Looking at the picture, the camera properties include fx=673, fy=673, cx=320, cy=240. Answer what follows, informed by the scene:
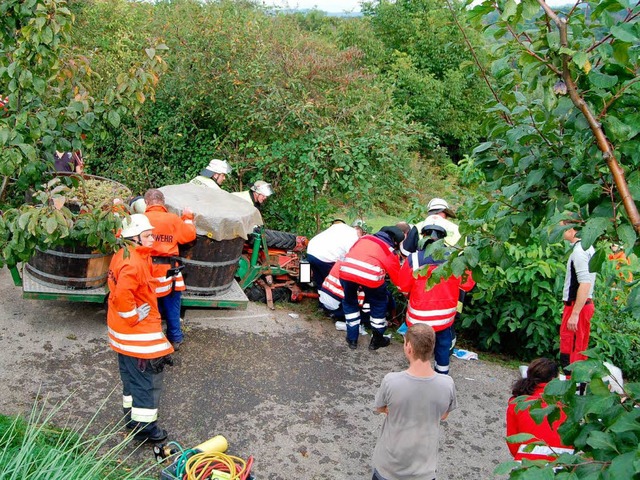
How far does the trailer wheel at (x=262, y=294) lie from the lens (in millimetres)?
8508

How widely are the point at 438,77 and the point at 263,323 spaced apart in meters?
15.2

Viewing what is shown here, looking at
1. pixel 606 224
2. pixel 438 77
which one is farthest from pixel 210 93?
pixel 438 77

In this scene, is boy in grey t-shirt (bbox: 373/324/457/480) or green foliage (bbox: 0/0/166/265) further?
boy in grey t-shirt (bbox: 373/324/457/480)

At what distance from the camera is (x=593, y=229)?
2188 mm

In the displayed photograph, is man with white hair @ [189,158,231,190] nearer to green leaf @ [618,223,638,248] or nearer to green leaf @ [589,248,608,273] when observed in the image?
green leaf @ [589,248,608,273]

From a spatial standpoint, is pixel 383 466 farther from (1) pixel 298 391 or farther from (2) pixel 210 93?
(2) pixel 210 93

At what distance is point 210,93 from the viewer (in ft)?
31.2

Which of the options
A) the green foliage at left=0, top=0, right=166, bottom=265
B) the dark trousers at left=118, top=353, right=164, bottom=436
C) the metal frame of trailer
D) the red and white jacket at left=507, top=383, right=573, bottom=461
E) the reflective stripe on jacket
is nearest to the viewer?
the green foliage at left=0, top=0, right=166, bottom=265

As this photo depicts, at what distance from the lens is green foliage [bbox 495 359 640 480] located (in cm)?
190

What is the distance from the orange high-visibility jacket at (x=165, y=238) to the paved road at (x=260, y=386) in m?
0.80

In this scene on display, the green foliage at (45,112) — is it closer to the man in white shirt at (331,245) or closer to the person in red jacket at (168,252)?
the person in red jacket at (168,252)

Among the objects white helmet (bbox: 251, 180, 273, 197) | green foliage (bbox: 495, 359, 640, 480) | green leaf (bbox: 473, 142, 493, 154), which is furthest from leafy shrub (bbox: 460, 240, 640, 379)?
green foliage (bbox: 495, 359, 640, 480)

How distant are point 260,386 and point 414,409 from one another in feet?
8.90

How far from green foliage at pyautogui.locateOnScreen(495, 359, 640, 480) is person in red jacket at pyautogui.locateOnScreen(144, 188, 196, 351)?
481 centimetres
